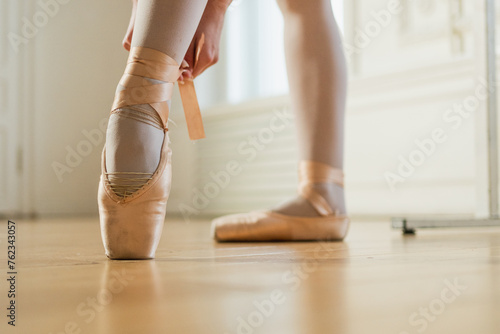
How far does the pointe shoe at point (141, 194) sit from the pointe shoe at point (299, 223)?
0.32 metres

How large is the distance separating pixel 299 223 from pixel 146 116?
0.40m

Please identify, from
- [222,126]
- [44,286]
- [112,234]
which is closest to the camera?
[44,286]

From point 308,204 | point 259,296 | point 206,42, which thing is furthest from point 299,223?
point 259,296

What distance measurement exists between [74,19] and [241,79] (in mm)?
1173

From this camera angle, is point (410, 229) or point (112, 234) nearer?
point (112, 234)

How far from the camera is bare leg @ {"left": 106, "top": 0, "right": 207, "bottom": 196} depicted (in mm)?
638

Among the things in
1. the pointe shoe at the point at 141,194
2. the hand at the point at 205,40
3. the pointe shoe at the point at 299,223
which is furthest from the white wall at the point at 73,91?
the pointe shoe at the point at 141,194

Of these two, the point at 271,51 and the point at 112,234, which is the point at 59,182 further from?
the point at 112,234

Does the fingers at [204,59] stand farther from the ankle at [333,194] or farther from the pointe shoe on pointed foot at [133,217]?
the ankle at [333,194]

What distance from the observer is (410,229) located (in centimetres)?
120

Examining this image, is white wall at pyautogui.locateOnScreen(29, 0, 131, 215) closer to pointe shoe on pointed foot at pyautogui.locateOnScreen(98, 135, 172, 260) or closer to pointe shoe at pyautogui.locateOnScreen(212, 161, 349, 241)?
pointe shoe at pyautogui.locateOnScreen(212, 161, 349, 241)

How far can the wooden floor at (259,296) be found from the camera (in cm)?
27

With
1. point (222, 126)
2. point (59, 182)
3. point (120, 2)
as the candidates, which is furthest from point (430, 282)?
point (120, 2)

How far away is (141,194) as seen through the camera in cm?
64
